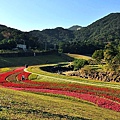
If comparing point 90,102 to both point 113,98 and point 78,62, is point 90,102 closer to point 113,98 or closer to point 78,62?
point 113,98

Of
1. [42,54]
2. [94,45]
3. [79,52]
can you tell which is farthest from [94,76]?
[94,45]

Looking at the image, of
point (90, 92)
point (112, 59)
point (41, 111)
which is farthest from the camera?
point (112, 59)

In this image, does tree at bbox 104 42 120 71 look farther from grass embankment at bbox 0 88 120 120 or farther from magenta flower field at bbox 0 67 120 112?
grass embankment at bbox 0 88 120 120

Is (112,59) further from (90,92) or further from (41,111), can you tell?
(41,111)

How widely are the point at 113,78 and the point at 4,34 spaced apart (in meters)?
135

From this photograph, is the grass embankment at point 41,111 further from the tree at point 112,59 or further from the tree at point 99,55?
the tree at point 99,55

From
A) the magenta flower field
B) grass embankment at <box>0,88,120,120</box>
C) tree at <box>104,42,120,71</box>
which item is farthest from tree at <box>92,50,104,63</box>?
grass embankment at <box>0,88,120,120</box>

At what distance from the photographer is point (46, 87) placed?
39.8m

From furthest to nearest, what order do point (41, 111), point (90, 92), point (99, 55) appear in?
point (99, 55) < point (90, 92) < point (41, 111)

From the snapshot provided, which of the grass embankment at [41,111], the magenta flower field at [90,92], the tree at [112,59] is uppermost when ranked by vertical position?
the tree at [112,59]

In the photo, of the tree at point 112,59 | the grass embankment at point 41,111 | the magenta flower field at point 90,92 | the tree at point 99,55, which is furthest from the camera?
the tree at point 99,55

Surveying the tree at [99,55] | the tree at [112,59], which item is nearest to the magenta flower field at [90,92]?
the tree at [112,59]

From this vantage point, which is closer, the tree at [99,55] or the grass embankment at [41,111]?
the grass embankment at [41,111]

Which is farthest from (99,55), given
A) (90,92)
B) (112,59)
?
(90,92)
